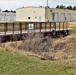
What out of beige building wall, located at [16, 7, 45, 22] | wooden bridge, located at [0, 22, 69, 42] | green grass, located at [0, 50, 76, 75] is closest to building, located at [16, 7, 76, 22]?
beige building wall, located at [16, 7, 45, 22]

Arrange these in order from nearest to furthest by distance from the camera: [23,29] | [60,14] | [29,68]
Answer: [29,68] → [23,29] → [60,14]

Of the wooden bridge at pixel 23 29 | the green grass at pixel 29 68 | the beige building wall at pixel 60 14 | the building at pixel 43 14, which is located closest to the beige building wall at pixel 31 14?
the building at pixel 43 14

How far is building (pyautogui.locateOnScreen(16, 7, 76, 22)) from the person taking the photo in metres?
84.5

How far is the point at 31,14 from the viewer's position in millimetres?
90938

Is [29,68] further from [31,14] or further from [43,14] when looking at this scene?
[31,14]

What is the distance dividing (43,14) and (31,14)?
8.14 m

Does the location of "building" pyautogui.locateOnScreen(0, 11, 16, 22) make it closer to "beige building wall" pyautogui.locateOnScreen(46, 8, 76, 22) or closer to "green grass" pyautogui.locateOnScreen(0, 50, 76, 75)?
"beige building wall" pyautogui.locateOnScreen(46, 8, 76, 22)

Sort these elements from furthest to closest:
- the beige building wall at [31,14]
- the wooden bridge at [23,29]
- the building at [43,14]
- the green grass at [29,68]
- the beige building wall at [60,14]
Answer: the beige building wall at [60,14] < the beige building wall at [31,14] < the building at [43,14] < the wooden bridge at [23,29] < the green grass at [29,68]

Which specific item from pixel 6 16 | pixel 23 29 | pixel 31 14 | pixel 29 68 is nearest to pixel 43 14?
pixel 31 14

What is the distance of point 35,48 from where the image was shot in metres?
19.6

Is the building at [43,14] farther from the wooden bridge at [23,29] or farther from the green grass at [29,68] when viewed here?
the green grass at [29,68]

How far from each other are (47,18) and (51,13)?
258 centimetres

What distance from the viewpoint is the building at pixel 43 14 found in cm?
8450

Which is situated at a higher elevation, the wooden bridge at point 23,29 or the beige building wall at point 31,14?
the beige building wall at point 31,14
